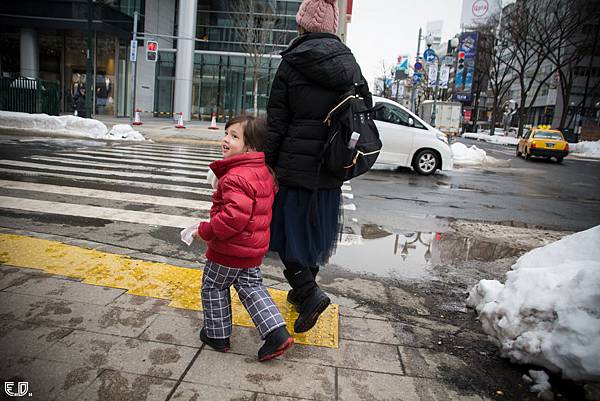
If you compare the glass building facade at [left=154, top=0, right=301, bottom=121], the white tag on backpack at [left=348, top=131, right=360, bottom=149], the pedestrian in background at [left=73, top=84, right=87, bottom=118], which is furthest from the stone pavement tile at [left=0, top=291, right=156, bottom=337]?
the glass building facade at [left=154, top=0, right=301, bottom=121]

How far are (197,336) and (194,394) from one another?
1.95 feet

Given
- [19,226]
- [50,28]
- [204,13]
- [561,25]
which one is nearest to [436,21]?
[561,25]

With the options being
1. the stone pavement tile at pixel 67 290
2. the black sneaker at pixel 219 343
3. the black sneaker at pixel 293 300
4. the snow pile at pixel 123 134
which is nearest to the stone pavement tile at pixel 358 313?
the black sneaker at pixel 293 300

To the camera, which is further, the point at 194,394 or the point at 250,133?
the point at 250,133

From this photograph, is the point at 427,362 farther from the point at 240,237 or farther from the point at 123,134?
the point at 123,134

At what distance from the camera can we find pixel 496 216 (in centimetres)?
779

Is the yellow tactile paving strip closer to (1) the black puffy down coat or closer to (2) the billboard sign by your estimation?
(1) the black puffy down coat

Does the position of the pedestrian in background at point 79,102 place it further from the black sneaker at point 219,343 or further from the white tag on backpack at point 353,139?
the white tag on backpack at point 353,139

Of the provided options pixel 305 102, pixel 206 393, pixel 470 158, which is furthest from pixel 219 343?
pixel 470 158

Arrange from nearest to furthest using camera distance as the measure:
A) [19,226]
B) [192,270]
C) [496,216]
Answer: [192,270]
[19,226]
[496,216]

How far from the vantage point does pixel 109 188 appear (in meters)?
7.34

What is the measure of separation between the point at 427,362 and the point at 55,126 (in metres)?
15.7

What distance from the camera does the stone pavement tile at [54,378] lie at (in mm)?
2219

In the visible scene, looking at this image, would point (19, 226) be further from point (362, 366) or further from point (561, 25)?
point (561, 25)
